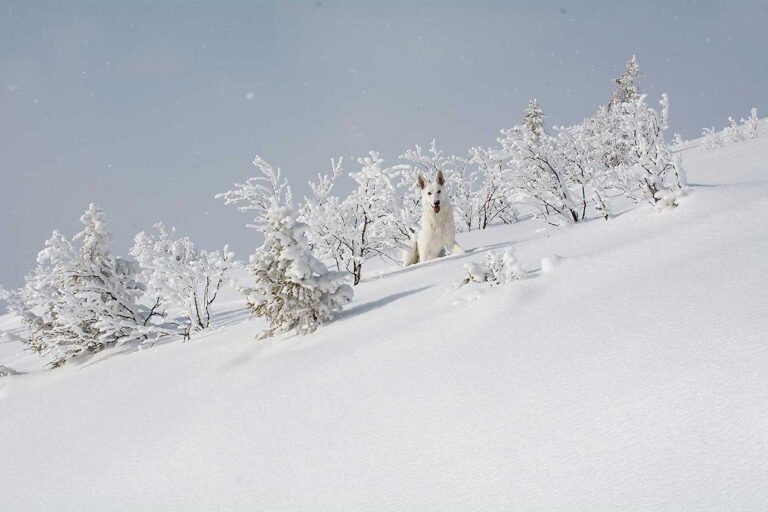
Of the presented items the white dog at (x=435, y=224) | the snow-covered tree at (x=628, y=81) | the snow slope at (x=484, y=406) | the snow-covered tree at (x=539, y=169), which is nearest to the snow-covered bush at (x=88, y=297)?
the snow slope at (x=484, y=406)

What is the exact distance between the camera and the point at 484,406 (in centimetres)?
257

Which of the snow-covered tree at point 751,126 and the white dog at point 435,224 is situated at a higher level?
the snow-covered tree at point 751,126

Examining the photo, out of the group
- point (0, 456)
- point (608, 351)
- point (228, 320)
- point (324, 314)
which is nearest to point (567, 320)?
point (608, 351)

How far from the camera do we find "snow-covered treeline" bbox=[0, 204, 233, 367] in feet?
23.8

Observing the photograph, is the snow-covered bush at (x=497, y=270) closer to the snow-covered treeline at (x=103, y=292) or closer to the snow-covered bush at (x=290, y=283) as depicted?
the snow-covered bush at (x=290, y=283)

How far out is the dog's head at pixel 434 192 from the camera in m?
8.64

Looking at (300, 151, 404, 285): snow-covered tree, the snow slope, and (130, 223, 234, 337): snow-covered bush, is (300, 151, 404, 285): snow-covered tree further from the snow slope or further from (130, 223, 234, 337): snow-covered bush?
the snow slope

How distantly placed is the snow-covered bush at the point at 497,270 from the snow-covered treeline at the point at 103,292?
4330mm

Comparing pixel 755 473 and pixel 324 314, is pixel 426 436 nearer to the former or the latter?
pixel 755 473

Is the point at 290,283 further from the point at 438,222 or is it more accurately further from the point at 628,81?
the point at 628,81

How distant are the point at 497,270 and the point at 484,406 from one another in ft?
6.12

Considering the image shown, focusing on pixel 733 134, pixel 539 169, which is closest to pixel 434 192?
pixel 539 169

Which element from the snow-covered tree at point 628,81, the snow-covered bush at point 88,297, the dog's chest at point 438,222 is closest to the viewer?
the snow-covered bush at point 88,297

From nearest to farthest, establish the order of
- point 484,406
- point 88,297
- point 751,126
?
point 484,406, point 88,297, point 751,126
